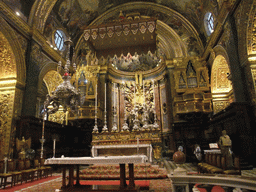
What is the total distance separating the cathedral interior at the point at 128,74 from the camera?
7.33 m

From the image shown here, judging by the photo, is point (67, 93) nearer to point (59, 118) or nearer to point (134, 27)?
point (134, 27)

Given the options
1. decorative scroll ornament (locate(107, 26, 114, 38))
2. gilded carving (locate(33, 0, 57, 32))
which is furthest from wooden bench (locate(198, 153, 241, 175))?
gilded carving (locate(33, 0, 57, 32))

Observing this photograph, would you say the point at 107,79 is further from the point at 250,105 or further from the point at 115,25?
the point at 250,105

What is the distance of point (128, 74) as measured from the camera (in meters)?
17.7

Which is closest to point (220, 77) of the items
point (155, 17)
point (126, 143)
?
point (155, 17)

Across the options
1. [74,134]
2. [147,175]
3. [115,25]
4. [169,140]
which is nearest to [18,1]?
Answer: [115,25]

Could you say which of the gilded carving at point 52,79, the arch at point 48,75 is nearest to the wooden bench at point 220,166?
the arch at point 48,75

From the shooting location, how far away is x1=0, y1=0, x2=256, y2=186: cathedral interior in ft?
24.1

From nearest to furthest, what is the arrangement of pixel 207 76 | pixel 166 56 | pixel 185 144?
1. pixel 185 144
2. pixel 207 76
3. pixel 166 56

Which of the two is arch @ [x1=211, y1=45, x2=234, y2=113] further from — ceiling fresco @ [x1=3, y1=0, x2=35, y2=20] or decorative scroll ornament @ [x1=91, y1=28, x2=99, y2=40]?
ceiling fresco @ [x1=3, y1=0, x2=35, y2=20]

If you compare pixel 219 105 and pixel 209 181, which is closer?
pixel 209 181

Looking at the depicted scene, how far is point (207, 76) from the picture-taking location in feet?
39.4

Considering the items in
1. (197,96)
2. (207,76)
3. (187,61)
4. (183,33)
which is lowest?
(197,96)

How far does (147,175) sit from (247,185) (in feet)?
10.7
